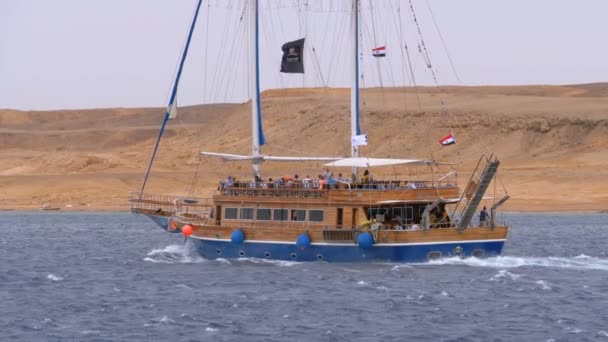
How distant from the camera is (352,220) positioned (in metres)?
48.2

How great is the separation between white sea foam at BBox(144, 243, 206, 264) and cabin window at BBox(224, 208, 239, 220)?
234cm

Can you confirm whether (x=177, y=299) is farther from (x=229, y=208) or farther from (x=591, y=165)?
(x=591, y=165)

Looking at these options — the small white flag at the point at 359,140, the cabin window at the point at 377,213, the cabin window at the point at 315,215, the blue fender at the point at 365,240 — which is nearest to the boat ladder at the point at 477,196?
the cabin window at the point at 377,213

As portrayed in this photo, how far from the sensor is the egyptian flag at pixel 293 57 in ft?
169

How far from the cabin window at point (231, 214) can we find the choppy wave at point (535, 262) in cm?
790

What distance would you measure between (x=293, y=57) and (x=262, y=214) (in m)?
6.33

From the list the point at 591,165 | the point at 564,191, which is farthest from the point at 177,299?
the point at 591,165

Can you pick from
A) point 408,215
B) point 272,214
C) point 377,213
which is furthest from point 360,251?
point 272,214

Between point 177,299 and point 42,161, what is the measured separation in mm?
100301

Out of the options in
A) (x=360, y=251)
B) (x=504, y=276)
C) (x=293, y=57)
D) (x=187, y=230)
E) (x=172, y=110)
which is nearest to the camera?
(x=504, y=276)

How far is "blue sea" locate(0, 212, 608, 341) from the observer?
34.5 meters

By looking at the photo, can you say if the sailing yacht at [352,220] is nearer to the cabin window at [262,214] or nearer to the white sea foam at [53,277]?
the cabin window at [262,214]

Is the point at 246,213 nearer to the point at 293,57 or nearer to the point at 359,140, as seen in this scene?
the point at 359,140

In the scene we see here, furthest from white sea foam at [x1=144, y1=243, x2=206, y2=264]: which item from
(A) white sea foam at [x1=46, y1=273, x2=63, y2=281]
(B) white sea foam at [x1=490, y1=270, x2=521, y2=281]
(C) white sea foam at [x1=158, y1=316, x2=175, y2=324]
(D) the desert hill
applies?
(D) the desert hill
